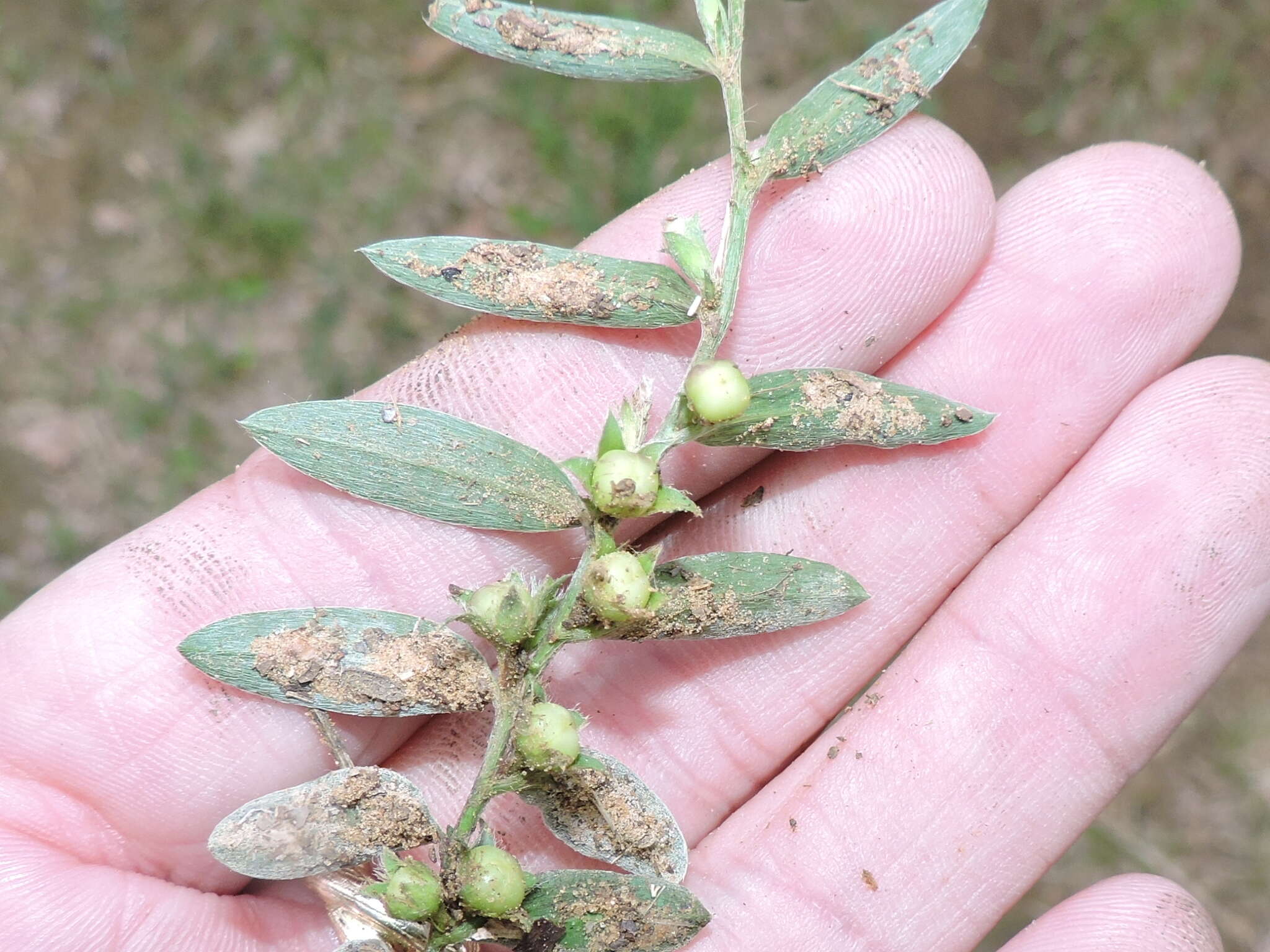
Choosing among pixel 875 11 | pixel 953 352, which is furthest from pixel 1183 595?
pixel 875 11

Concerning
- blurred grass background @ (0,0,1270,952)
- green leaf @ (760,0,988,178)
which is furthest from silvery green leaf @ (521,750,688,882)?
blurred grass background @ (0,0,1270,952)

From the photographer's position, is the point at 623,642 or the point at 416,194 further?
the point at 416,194

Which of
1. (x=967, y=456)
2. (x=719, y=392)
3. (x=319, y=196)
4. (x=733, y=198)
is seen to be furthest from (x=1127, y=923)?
(x=319, y=196)

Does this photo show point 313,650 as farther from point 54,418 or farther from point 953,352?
point 54,418

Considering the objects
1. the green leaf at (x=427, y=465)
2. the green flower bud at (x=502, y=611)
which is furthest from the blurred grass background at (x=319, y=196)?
the green flower bud at (x=502, y=611)

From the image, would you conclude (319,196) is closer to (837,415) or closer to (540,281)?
(540,281)

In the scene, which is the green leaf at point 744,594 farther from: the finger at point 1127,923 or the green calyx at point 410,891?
the finger at point 1127,923

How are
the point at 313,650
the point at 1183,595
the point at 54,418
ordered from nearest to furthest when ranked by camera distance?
the point at 313,650, the point at 1183,595, the point at 54,418
